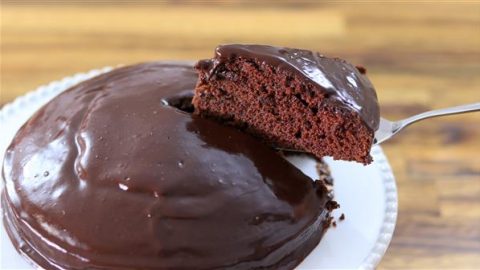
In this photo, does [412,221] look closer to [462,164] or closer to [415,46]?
[462,164]

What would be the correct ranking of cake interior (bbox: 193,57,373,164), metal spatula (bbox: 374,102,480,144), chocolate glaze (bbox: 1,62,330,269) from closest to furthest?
chocolate glaze (bbox: 1,62,330,269) < cake interior (bbox: 193,57,373,164) < metal spatula (bbox: 374,102,480,144)

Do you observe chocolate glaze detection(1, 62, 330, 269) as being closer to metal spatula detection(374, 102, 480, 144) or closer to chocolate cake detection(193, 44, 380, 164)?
chocolate cake detection(193, 44, 380, 164)

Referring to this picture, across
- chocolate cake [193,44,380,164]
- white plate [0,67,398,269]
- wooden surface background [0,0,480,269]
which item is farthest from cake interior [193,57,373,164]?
wooden surface background [0,0,480,269]

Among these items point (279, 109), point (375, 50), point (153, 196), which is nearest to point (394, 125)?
point (279, 109)

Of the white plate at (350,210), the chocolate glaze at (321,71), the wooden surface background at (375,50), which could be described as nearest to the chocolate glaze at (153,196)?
the white plate at (350,210)

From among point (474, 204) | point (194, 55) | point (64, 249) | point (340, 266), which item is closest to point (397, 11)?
point (194, 55)

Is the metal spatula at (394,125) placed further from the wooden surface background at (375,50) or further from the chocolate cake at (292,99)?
the wooden surface background at (375,50)
